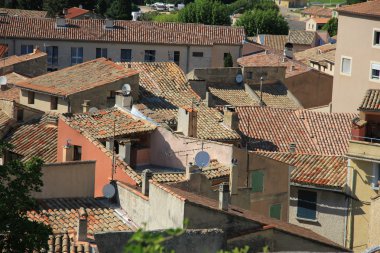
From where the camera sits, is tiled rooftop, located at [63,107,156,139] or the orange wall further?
tiled rooftop, located at [63,107,156,139]

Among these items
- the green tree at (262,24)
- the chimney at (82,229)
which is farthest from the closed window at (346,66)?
the green tree at (262,24)

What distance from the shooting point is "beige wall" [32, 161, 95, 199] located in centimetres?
2658

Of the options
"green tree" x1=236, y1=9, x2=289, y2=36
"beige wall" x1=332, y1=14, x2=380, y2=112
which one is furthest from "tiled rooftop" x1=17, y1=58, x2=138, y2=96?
"green tree" x1=236, y1=9, x2=289, y2=36

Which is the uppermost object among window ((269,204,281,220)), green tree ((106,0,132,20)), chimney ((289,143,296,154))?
chimney ((289,143,296,154))

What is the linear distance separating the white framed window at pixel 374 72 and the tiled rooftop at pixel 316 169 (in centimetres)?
1956

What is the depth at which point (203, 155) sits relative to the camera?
3062 cm

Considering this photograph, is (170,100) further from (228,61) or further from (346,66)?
(228,61)

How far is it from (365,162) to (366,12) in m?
22.2

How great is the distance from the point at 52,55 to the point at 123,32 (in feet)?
14.2

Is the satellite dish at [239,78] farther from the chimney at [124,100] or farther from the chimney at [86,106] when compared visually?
the chimney at [124,100]

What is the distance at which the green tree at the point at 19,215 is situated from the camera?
19.1 metres

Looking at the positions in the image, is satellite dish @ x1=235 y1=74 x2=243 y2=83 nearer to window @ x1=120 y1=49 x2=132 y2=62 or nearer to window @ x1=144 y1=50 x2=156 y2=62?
window @ x1=144 y1=50 x2=156 y2=62

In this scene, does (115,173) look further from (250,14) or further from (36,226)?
(250,14)

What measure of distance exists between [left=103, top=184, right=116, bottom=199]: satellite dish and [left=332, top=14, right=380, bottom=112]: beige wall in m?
28.6
